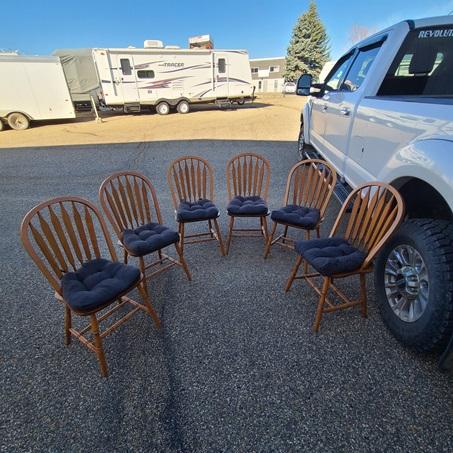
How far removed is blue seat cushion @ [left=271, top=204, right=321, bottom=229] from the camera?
2.23 metres

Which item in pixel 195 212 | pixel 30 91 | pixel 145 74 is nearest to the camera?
pixel 195 212

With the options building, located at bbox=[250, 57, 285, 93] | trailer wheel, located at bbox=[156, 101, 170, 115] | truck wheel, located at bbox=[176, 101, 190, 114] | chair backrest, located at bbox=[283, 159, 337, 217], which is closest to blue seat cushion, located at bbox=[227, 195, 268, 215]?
chair backrest, located at bbox=[283, 159, 337, 217]

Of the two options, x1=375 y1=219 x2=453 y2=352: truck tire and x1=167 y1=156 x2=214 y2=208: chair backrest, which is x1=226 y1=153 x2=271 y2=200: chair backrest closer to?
x1=167 y1=156 x2=214 y2=208: chair backrest

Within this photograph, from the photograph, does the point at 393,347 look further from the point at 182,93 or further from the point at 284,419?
the point at 182,93

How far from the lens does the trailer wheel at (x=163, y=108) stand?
1250cm

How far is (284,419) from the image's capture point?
129 centimetres

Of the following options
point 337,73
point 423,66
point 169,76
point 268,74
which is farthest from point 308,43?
point 423,66

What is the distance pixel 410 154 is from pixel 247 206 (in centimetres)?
135

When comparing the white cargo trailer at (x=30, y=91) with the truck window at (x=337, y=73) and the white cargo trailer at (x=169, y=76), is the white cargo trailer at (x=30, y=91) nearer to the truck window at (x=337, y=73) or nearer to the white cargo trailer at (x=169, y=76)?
the white cargo trailer at (x=169, y=76)

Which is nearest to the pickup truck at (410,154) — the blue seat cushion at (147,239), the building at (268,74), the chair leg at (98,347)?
the blue seat cushion at (147,239)

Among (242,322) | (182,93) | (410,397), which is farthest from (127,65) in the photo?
(410,397)

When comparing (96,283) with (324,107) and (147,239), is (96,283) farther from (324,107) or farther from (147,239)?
(324,107)

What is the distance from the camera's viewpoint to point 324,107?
3.31 meters

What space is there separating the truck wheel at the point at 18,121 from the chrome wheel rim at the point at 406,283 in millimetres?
12958
